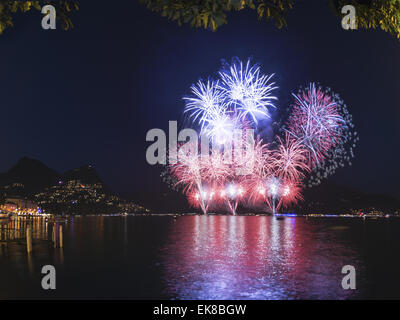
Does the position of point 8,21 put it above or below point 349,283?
above

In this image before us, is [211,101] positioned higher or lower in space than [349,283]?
higher

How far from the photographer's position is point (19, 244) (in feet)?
144

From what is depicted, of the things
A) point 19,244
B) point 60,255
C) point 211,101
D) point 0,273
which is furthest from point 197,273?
point 19,244

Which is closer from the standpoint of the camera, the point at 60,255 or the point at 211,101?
the point at 60,255

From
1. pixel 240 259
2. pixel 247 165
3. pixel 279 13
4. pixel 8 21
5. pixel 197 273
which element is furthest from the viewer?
pixel 247 165

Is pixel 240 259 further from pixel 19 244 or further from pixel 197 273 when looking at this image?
pixel 19 244

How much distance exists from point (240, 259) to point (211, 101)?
49.5ft

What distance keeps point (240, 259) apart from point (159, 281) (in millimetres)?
13397

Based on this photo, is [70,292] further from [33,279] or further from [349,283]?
[349,283]

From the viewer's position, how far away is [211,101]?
4041 centimetres

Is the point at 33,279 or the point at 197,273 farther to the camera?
the point at 197,273
